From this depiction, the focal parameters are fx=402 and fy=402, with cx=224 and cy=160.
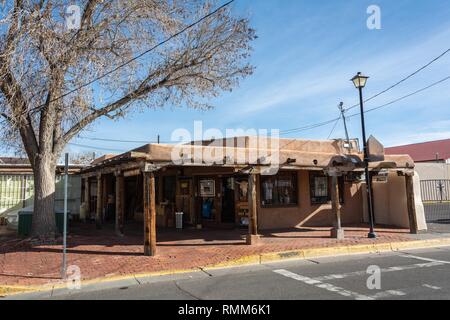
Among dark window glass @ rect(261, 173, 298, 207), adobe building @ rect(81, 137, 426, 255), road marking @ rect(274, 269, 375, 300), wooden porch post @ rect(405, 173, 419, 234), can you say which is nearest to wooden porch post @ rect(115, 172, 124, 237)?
adobe building @ rect(81, 137, 426, 255)

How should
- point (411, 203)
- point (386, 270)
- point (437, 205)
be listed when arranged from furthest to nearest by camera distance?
1. point (437, 205)
2. point (411, 203)
3. point (386, 270)

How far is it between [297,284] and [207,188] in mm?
9275

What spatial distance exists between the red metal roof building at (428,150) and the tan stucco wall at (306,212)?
81.9 ft

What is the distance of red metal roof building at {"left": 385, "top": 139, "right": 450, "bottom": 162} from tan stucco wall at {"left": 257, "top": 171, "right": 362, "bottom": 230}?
81.9ft

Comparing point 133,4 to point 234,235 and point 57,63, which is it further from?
point 234,235

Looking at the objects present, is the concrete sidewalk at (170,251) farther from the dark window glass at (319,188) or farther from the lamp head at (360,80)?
the lamp head at (360,80)

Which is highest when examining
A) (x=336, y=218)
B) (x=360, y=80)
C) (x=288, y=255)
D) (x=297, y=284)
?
(x=360, y=80)

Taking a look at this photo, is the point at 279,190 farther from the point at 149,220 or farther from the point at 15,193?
the point at 15,193

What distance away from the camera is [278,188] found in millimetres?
15906

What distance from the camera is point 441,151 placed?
3938 centimetres

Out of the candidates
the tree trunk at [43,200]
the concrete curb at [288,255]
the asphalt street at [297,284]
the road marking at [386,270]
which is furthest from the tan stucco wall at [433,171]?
the tree trunk at [43,200]

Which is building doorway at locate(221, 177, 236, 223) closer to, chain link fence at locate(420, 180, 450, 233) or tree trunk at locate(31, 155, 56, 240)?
tree trunk at locate(31, 155, 56, 240)

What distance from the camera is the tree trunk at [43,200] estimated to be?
497 inches

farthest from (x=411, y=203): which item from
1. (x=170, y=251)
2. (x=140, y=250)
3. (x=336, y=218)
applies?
(x=140, y=250)
